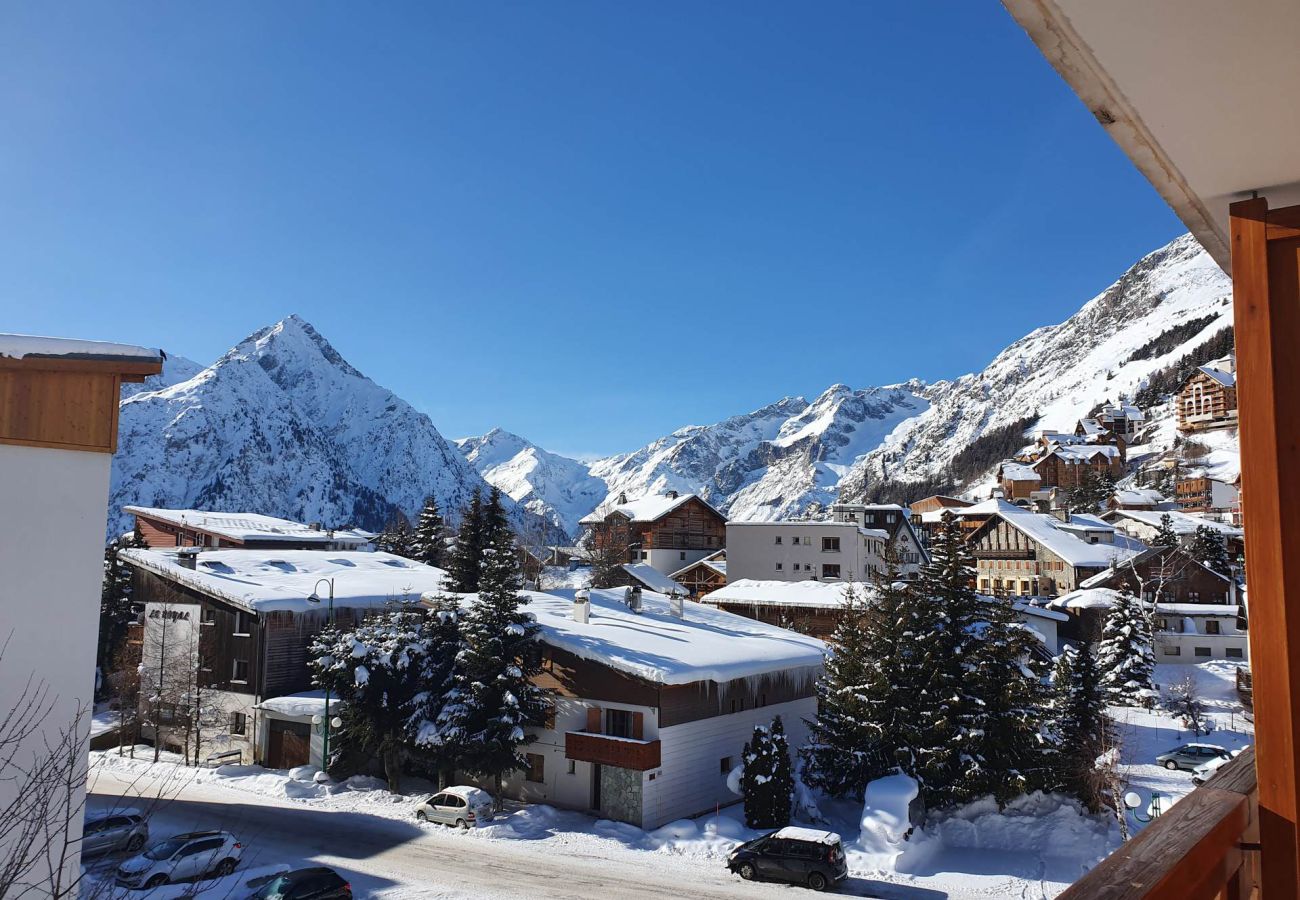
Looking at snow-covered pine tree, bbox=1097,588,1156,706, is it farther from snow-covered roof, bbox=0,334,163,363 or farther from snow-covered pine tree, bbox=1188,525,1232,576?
snow-covered roof, bbox=0,334,163,363

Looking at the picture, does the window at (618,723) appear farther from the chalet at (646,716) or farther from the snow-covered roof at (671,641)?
the snow-covered roof at (671,641)

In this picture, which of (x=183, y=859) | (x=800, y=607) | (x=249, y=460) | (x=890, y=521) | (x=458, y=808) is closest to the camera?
(x=183, y=859)

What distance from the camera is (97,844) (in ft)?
52.3

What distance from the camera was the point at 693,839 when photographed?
19.0 meters

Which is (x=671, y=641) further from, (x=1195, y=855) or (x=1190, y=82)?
(x=1190, y=82)

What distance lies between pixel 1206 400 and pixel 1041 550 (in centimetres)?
5322

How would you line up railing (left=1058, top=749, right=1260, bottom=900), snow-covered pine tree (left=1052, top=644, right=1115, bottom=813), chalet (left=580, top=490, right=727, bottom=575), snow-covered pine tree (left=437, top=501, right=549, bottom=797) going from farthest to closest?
1. chalet (left=580, top=490, right=727, bottom=575)
2. snow-covered pine tree (left=437, top=501, right=549, bottom=797)
3. snow-covered pine tree (left=1052, top=644, right=1115, bottom=813)
4. railing (left=1058, top=749, right=1260, bottom=900)

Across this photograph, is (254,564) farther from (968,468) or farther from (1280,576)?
(968,468)

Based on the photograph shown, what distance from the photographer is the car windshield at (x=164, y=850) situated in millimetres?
15461

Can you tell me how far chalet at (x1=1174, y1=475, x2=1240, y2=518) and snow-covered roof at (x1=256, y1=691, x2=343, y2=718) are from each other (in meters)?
71.9

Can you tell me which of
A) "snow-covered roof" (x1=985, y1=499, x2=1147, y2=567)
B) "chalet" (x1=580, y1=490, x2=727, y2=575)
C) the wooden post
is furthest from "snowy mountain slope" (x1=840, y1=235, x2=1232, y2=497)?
the wooden post

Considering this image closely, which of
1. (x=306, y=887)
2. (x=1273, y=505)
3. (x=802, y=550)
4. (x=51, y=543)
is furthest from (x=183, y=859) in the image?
(x=802, y=550)

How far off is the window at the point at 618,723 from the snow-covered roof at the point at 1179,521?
142 feet

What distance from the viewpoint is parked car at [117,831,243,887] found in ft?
48.2
